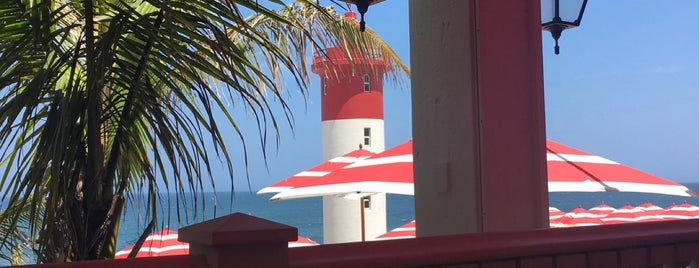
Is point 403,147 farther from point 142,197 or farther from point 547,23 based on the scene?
point 142,197

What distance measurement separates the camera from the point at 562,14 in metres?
3.92

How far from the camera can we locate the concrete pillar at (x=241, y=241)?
4.12 feet

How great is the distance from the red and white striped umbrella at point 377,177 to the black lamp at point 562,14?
2.08 metres

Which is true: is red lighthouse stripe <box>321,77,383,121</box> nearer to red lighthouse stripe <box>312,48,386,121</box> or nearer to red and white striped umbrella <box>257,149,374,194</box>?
red lighthouse stripe <box>312,48,386,121</box>

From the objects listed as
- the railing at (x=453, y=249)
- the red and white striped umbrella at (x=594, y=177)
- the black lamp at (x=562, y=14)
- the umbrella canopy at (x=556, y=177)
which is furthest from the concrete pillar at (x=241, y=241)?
the red and white striped umbrella at (x=594, y=177)

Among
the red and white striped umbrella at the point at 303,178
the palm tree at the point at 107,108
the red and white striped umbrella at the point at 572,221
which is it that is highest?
the palm tree at the point at 107,108

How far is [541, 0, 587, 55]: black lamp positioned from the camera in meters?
3.89

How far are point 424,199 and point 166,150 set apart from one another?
4.77 ft

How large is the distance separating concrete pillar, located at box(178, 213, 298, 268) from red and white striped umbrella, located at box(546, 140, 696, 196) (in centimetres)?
418

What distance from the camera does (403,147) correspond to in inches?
248

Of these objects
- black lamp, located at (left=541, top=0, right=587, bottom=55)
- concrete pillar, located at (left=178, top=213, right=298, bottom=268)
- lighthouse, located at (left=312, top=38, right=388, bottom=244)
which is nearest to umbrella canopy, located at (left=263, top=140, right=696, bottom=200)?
black lamp, located at (left=541, top=0, right=587, bottom=55)

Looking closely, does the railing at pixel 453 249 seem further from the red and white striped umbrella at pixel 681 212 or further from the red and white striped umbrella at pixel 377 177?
the red and white striped umbrella at pixel 681 212

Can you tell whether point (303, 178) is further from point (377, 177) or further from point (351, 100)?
point (351, 100)

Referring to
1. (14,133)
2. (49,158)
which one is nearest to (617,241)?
(49,158)
